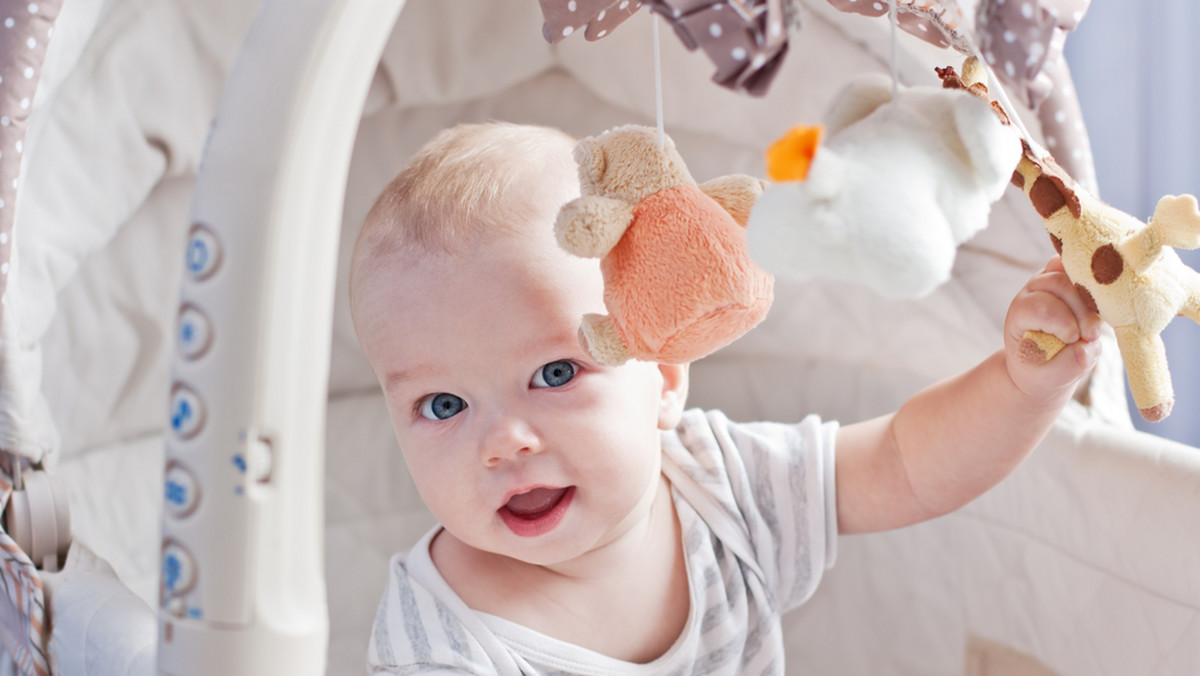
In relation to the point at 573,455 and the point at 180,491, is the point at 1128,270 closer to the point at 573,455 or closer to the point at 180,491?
the point at 573,455

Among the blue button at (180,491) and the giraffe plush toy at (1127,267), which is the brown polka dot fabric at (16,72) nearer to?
the blue button at (180,491)

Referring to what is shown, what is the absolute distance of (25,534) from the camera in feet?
2.66

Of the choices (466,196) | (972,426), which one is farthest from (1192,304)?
(466,196)

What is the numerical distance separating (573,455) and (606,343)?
0.23m

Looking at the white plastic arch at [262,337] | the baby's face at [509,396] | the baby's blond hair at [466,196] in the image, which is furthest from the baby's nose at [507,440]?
the white plastic arch at [262,337]

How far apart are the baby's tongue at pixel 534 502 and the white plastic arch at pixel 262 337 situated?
34cm

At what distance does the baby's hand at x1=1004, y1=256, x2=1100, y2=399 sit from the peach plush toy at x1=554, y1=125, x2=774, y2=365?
23 cm

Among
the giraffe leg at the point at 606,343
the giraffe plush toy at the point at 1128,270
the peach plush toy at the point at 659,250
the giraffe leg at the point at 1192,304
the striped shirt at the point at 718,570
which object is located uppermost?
the peach plush toy at the point at 659,250

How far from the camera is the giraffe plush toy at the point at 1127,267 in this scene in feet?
1.89

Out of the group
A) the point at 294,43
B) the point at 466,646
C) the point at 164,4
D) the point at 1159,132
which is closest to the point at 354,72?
the point at 294,43

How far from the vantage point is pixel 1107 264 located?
59 centimetres

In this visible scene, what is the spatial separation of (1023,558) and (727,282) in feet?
2.10

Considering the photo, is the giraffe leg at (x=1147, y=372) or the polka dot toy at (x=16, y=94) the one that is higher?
the polka dot toy at (x=16, y=94)

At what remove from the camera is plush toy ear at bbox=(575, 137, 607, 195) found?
57cm
